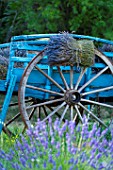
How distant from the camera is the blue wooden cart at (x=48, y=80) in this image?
6895 mm

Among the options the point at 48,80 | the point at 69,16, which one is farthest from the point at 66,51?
the point at 69,16

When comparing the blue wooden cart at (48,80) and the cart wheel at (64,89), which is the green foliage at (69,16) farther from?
the cart wheel at (64,89)

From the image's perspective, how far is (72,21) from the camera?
41.4 ft

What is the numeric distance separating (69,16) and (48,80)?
5924 millimetres

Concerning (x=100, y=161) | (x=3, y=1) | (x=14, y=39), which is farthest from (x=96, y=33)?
(x=100, y=161)

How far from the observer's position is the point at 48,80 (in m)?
7.23


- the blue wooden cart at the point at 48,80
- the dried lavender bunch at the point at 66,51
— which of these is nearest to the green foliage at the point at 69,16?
the blue wooden cart at the point at 48,80

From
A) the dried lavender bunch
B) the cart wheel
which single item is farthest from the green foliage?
the dried lavender bunch

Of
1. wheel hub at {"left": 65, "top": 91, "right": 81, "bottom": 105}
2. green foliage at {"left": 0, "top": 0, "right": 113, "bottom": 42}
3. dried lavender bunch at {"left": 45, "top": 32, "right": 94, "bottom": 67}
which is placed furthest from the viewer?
green foliage at {"left": 0, "top": 0, "right": 113, "bottom": 42}

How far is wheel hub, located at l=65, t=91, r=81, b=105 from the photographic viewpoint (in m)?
7.04

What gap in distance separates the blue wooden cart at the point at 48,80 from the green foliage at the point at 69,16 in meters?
4.73

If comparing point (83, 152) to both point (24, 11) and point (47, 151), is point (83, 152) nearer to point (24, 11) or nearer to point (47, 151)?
point (47, 151)

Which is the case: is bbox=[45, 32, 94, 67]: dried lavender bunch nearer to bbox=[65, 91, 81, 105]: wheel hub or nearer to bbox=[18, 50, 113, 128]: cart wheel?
bbox=[18, 50, 113, 128]: cart wheel

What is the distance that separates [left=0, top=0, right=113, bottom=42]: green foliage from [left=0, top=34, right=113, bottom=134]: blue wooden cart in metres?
4.73
